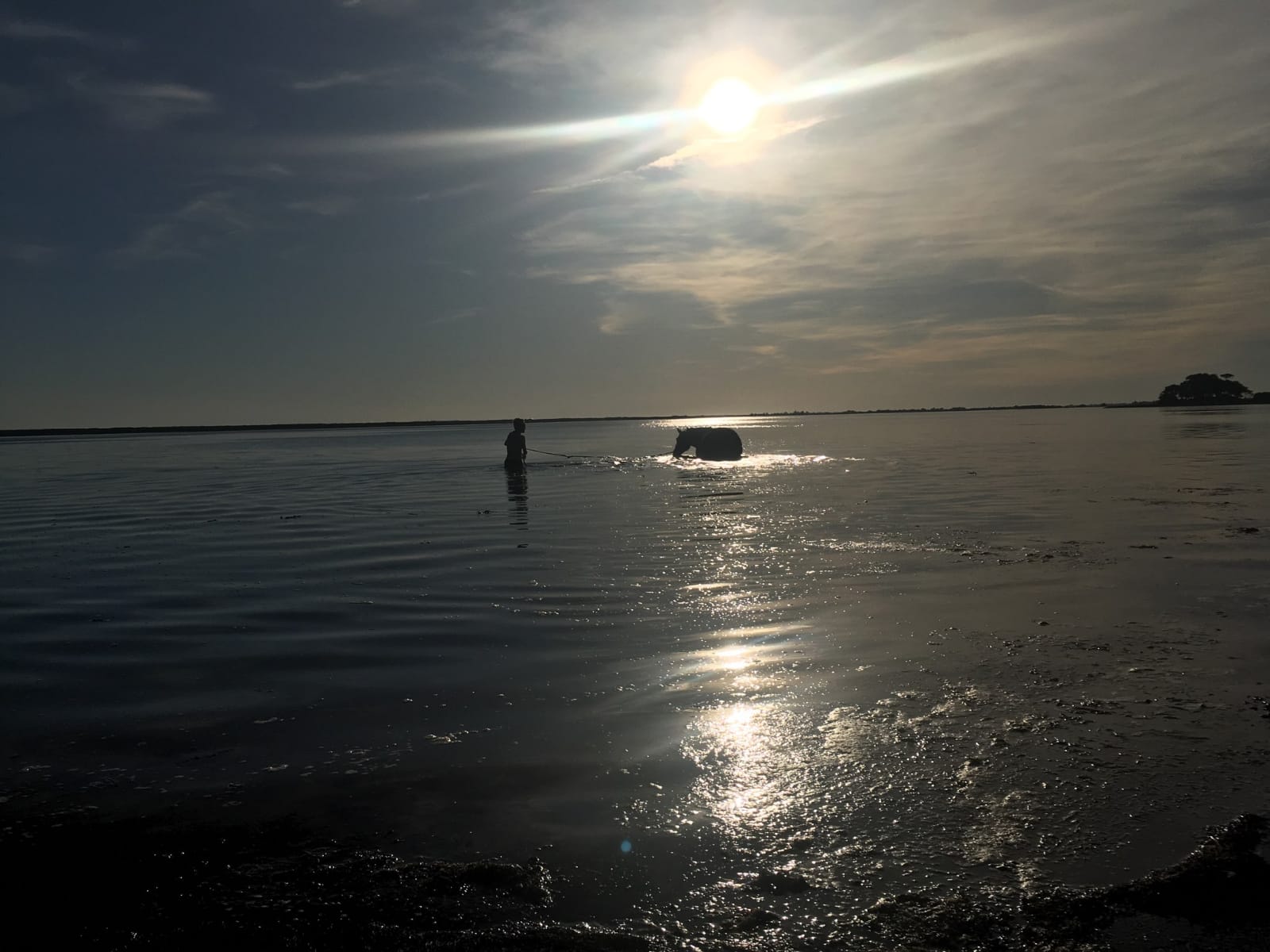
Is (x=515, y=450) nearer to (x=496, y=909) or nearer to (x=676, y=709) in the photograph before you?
(x=676, y=709)

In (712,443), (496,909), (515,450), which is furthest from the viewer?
(712,443)

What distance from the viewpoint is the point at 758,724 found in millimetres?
6945

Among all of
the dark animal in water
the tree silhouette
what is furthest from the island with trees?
the dark animal in water

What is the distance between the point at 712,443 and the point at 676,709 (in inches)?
1609

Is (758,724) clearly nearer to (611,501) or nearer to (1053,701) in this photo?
(1053,701)

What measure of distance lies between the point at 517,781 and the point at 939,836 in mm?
2781

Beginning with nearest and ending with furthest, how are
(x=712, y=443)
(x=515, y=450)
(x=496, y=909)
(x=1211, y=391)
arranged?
1. (x=496, y=909)
2. (x=515, y=450)
3. (x=712, y=443)
4. (x=1211, y=391)

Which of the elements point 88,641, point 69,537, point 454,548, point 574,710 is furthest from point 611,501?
point 574,710

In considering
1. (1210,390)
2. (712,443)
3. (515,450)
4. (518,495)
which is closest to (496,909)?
(518,495)

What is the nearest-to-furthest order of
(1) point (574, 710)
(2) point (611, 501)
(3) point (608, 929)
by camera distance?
(3) point (608, 929) < (1) point (574, 710) < (2) point (611, 501)

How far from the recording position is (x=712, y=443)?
4791cm

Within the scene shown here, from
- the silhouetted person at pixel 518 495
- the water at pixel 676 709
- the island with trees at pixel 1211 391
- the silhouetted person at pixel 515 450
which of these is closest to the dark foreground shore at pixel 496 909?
the water at pixel 676 709

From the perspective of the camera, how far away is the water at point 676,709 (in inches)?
189

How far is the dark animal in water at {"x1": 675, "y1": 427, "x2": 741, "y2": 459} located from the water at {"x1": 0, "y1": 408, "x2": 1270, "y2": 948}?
29.0m
